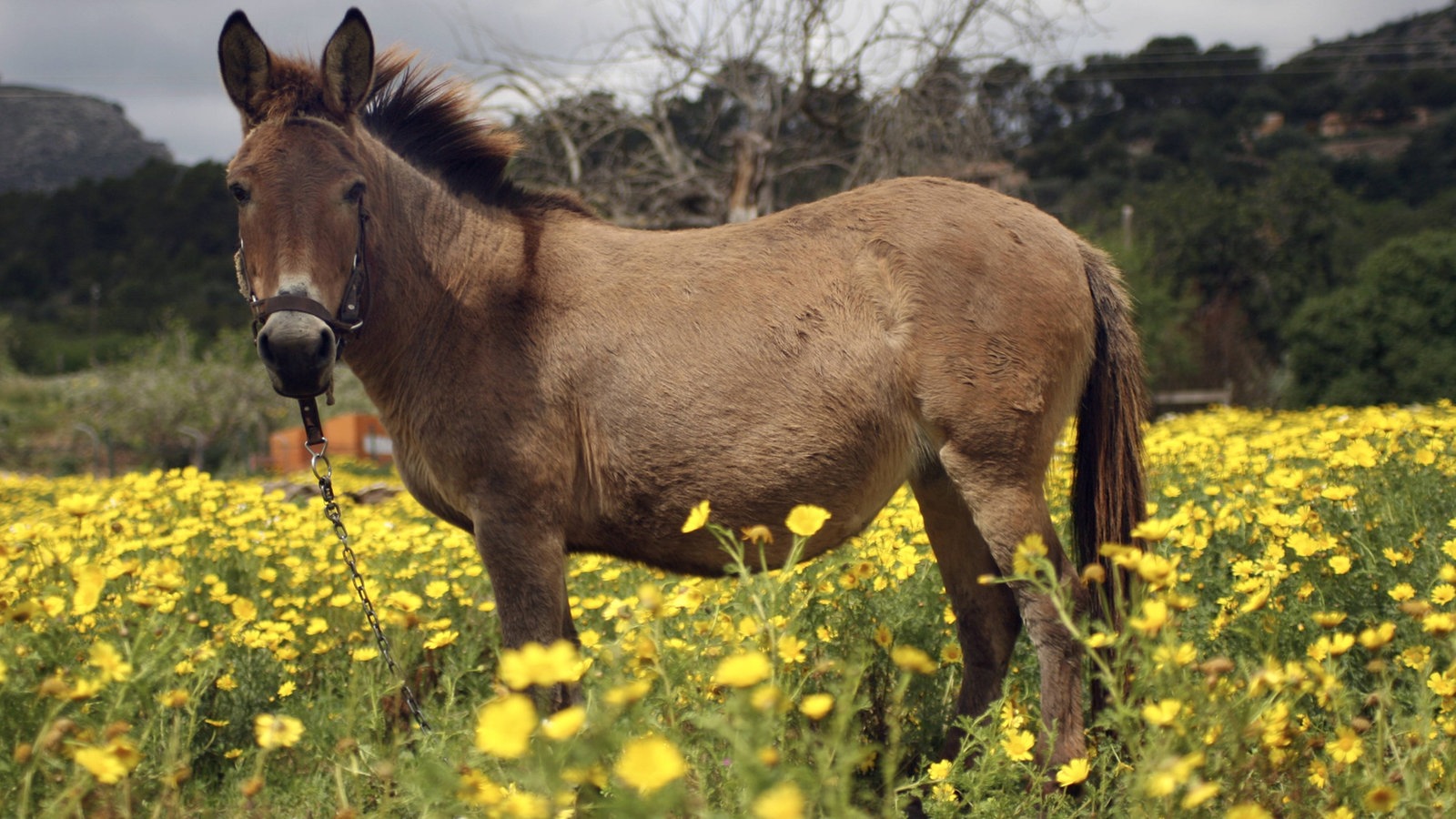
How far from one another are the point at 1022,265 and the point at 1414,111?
74.2m

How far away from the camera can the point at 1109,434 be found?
3424 millimetres

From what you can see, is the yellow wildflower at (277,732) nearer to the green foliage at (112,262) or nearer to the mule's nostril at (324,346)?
the mule's nostril at (324,346)

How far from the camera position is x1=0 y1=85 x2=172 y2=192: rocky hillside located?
92.2 metres

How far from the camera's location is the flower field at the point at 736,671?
1688 millimetres

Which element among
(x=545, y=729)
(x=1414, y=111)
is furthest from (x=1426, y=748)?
(x=1414, y=111)

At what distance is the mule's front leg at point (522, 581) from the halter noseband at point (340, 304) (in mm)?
693

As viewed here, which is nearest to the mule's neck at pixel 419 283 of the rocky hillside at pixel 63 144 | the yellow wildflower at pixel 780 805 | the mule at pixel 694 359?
the mule at pixel 694 359

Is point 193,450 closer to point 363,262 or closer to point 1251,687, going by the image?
point 363,262

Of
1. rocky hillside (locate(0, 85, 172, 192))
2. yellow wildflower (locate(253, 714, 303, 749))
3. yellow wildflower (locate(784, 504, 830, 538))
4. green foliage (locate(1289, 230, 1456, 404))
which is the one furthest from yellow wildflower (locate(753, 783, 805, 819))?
rocky hillside (locate(0, 85, 172, 192))

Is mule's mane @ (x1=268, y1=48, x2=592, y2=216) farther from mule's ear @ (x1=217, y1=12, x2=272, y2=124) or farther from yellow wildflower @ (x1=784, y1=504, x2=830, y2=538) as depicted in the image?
yellow wildflower @ (x1=784, y1=504, x2=830, y2=538)

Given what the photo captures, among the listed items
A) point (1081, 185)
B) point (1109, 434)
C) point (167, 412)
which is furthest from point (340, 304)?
point (1081, 185)

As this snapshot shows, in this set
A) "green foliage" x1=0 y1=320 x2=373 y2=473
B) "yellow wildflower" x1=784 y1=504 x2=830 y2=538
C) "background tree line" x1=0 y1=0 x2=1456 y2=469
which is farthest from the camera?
"green foliage" x1=0 y1=320 x2=373 y2=473

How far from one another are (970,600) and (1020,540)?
1.82 feet

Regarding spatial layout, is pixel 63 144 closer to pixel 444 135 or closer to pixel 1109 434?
pixel 444 135
